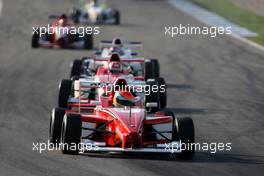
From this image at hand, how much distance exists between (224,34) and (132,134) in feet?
79.6

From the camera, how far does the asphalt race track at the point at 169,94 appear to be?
16.3 meters

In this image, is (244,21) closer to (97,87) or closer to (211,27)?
(211,27)

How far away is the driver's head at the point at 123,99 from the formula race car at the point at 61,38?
53.2 feet

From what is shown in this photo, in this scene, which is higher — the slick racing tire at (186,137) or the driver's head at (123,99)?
the driver's head at (123,99)

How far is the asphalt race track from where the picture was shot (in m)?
16.3

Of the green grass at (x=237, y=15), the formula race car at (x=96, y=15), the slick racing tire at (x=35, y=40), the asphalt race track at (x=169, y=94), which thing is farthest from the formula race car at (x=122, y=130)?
the formula race car at (x=96, y=15)

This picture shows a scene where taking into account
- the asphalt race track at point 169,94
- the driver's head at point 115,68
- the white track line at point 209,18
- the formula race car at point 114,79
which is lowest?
the asphalt race track at point 169,94

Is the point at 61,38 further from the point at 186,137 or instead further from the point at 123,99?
the point at 186,137

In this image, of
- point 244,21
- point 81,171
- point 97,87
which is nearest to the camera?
point 81,171

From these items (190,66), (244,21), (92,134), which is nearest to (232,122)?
(92,134)

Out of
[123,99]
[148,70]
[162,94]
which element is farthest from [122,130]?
[148,70]

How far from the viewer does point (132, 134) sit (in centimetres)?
1688

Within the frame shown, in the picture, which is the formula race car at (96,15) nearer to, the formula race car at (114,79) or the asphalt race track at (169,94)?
the asphalt race track at (169,94)

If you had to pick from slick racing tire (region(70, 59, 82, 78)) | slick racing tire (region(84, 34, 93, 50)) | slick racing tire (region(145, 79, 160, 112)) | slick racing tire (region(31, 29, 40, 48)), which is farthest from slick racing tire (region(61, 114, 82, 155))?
slick racing tire (region(84, 34, 93, 50))
